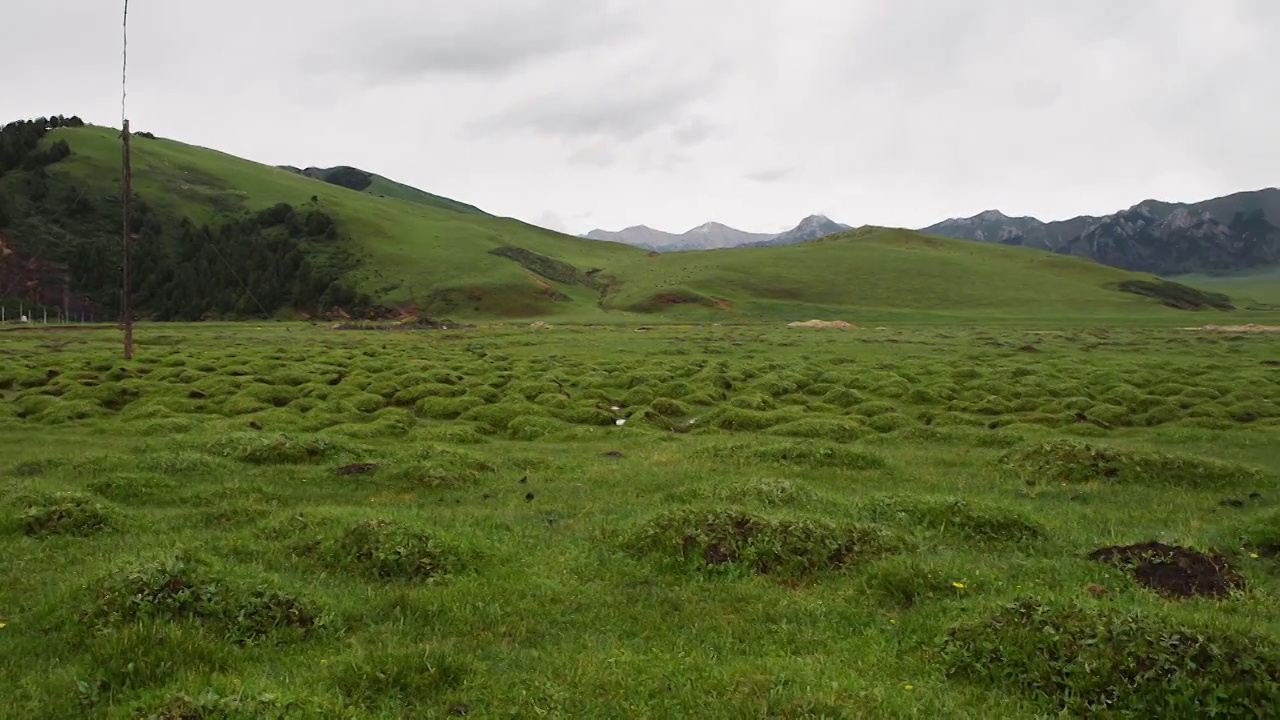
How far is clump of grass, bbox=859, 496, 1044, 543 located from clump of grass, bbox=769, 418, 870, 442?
1292 cm

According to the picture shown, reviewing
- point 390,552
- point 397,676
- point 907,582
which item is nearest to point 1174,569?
point 907,582

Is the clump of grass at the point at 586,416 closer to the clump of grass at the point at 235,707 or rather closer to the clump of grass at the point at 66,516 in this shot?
the clump of grass at the point at 66,516

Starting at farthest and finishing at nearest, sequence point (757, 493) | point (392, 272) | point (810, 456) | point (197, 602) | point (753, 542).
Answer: point (392, 272)
point (810, 456)
point (757, 493)
point (753, 542)
point (197, 602)

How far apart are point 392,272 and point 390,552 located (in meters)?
155

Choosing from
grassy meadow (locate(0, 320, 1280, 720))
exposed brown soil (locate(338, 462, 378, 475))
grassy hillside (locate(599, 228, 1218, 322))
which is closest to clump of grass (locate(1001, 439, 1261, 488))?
grassy meadow (locate(0, 320, 1280, 720))

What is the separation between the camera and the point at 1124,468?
848 inches

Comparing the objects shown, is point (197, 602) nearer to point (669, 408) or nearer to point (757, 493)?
point (757, 493)

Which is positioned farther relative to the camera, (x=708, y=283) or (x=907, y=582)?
(x=708, y=283)

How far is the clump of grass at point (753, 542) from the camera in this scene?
13.5 m

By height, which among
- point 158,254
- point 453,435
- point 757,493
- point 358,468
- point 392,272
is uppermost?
point 158,254

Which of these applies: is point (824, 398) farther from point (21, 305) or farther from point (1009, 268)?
point (1009, 268)

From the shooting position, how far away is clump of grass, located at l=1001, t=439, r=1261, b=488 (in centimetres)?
2097

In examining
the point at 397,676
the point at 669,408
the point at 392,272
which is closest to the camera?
the point at 397,676

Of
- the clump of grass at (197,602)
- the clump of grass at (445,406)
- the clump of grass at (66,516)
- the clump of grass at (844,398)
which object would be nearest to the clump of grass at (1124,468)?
the clump of grass at (844,398)
